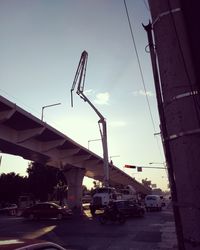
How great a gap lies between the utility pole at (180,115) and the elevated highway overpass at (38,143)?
20487 mm

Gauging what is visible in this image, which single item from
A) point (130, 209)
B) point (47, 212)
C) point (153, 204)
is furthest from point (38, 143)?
point (153, 204)

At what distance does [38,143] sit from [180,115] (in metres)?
31.9

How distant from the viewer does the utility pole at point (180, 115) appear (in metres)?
2.83

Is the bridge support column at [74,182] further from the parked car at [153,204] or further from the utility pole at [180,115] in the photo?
the utility pole at [180,115]

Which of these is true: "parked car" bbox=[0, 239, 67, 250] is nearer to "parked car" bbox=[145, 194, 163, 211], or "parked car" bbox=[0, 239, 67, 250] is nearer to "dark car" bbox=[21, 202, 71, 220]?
"dark car" bbox=[21, 202, 71, 220]

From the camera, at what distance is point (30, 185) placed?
7244cm

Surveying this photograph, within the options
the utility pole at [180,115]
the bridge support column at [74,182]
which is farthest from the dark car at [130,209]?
the utility pole at [180,115]

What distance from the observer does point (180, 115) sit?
9.89ft

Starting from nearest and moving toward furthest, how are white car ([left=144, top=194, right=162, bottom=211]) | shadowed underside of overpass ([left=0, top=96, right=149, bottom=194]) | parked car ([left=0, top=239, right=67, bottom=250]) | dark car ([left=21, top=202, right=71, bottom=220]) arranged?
parked car ([left=0, top=239, right=67, bottom=250]), shadowed underside of overpass ([left=0, top=96, right=149, bottom=194]), dark car ([left=21, top=202, right=71, bottom=220]), white car ([left=144, top=194, right=162, bottom=211])

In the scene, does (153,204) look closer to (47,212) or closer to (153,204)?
(153,204)

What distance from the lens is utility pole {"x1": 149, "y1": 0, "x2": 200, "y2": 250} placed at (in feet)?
9.27

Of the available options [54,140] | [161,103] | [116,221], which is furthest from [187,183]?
[54,140]

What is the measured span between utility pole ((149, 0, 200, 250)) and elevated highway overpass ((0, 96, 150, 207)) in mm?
20487

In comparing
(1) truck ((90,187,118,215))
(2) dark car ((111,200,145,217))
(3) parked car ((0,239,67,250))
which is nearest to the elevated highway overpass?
(1) truck ((90,187,118,215))
